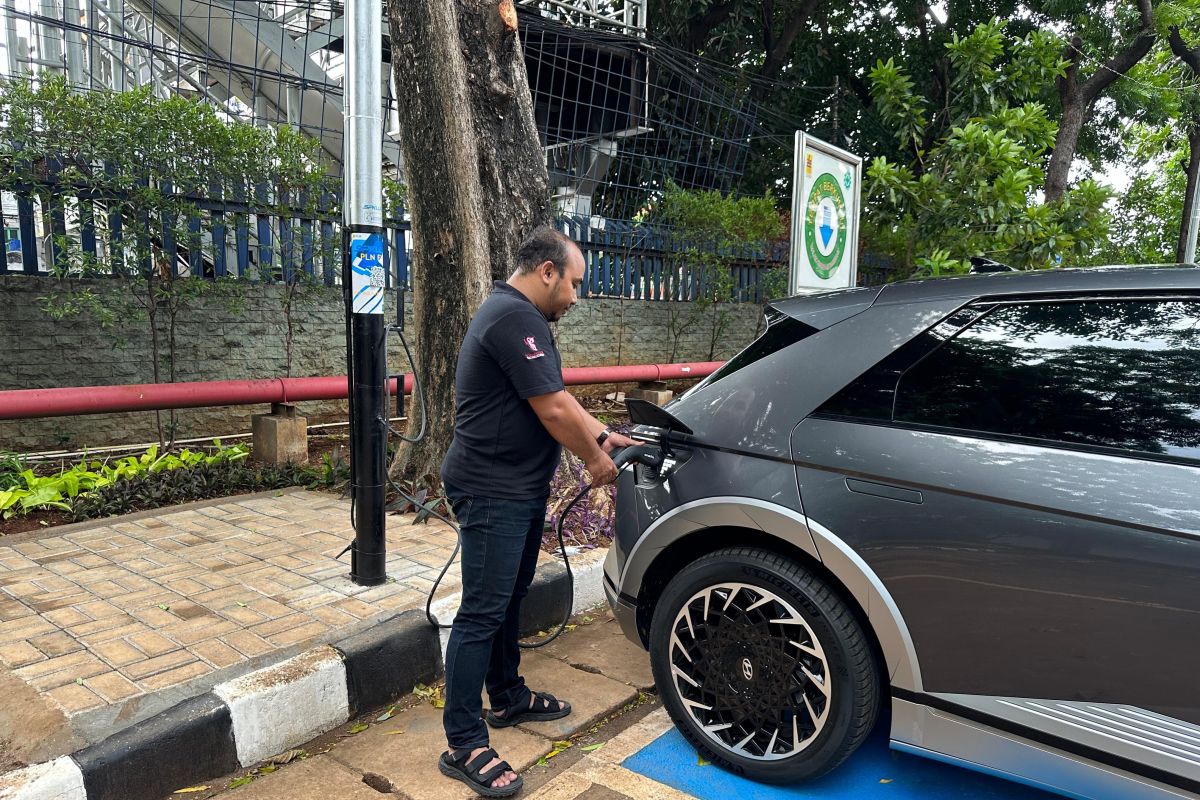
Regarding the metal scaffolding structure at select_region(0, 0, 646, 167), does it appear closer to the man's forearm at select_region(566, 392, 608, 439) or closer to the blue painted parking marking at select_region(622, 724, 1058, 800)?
the man's forearm at select_region(566, 392, 608, 439)

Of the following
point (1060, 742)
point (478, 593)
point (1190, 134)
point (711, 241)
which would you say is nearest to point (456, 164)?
point (478, 593)

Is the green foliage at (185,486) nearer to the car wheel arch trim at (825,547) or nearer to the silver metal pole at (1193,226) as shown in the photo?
the car wheel arch trim at (825,547)

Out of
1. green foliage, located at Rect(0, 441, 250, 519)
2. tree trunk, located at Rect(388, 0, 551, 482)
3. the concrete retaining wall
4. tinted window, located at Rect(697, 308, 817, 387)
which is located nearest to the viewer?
A: tinted window, located at Rect(697, 308, 817, 387)

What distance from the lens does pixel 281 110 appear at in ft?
34.2

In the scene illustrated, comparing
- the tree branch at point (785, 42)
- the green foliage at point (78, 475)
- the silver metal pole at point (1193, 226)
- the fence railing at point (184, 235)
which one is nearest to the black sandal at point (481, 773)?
the fence railing at point (184, 235)

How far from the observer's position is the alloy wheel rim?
2.52 meters

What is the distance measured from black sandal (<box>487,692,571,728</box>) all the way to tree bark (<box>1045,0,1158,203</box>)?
1255cm

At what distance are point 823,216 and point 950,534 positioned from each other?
3890 millimetres

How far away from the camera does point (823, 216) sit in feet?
18.7

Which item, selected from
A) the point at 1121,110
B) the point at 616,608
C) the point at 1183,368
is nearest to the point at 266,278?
the point at 616,608

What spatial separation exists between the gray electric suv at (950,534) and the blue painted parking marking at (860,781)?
8cm

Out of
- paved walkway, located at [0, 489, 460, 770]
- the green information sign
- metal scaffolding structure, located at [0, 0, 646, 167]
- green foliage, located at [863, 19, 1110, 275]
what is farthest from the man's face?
metal scaffolding structure, located at [0, 0, 646, 167]

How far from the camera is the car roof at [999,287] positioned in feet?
7.50

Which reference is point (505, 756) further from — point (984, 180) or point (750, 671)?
point (984, 180)
